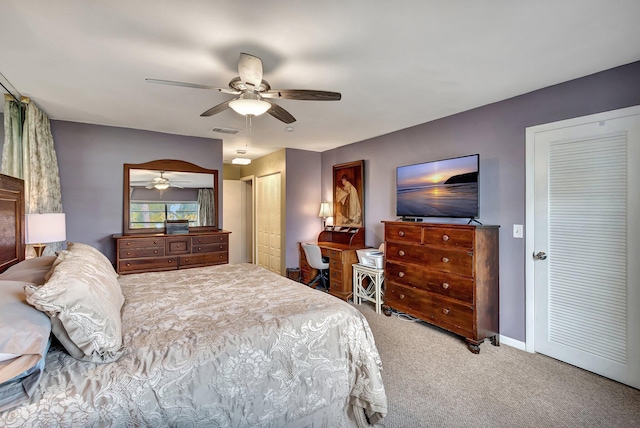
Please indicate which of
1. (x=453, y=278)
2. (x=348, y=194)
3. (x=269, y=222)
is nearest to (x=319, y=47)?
(x=453, y=278)

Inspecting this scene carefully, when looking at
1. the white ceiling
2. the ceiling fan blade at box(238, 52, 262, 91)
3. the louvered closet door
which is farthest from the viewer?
the louvered closet door

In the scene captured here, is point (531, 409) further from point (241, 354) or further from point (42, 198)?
point (42, 198)

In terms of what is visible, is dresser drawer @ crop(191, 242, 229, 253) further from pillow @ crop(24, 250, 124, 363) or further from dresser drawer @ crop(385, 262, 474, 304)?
pillow @ crop(24, 250, 124, 363)

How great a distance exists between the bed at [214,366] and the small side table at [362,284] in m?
2.03

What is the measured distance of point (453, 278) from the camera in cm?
309

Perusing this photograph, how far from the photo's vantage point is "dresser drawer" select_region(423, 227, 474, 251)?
296 cm

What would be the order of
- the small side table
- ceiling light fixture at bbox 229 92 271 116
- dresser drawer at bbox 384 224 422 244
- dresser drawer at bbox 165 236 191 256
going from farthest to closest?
1. dresser drawer at bbox 165 236 191 256
2. the small side table
3. dresser drawer at bbox 384 224 422 244
4. ceiling light fixture at bbox 229 92 271 116

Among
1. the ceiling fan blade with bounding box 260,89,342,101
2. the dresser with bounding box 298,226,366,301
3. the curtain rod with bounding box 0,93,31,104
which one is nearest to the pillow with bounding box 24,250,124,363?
the ceiling fan blade with bounding box 260,89,342,101

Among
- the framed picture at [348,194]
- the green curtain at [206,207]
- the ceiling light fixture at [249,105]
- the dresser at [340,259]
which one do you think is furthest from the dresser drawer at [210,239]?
the ceiling light fixture at [249,105]

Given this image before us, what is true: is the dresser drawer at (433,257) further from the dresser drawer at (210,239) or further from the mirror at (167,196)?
the mirror at (167,196)

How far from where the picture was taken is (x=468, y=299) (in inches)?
117

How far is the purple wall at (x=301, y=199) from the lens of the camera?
18.2ft

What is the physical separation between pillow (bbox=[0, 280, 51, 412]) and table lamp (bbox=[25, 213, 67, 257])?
162 cm

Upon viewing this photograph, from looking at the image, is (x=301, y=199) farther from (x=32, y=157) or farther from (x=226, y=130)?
(x=32, y=157)
